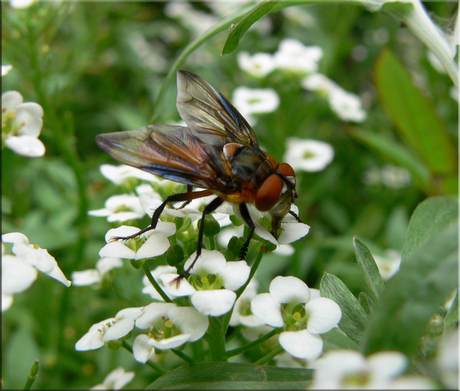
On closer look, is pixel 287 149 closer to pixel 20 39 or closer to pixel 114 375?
pixel 20 39

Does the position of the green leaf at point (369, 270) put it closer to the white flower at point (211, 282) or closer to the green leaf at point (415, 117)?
the white flower at point (211, 282)

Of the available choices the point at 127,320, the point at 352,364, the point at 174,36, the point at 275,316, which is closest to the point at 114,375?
the point at 127,320

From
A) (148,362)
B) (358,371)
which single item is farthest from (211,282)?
(358,371)

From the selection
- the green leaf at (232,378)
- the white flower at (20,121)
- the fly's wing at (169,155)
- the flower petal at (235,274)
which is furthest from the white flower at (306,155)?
the green leaf at (232,378)

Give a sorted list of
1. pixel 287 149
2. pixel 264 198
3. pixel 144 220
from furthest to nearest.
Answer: pixel 287 149
pixel 144 220
pixel 264 198

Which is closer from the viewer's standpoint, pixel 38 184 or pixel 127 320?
pixel 127 320
